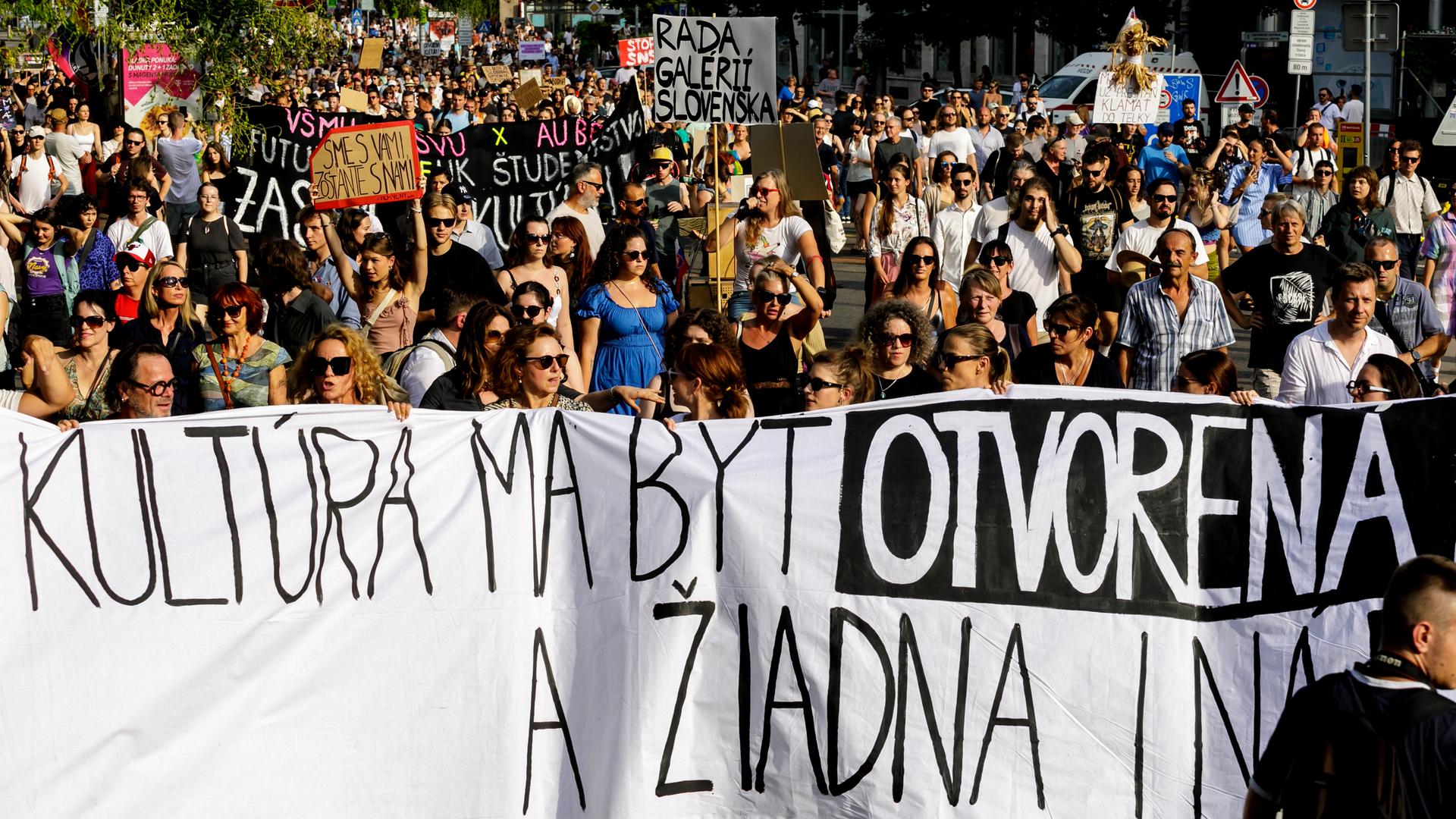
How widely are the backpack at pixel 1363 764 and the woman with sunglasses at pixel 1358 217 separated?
7968 mm

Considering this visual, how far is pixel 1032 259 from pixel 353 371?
4.51 meters

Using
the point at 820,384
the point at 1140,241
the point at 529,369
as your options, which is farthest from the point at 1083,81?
the point at 529,369

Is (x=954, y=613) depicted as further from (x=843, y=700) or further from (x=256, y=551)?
(x=256, y=551)

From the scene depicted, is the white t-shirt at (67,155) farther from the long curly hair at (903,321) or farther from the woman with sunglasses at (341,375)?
the long curly hair at (903,321)

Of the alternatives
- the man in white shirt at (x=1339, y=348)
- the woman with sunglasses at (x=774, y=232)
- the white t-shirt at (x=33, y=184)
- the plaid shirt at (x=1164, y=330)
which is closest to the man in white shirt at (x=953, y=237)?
the woman with sunglasses at (x=774, y=232)

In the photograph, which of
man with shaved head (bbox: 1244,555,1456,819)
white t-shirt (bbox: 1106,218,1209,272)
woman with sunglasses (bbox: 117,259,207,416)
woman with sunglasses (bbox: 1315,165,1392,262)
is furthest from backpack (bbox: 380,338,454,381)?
woman with sunglasses (bbox: 1315,165,1392,262)

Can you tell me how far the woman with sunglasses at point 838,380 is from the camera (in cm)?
593

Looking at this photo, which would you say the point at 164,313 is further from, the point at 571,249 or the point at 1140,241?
the point at 1140,241

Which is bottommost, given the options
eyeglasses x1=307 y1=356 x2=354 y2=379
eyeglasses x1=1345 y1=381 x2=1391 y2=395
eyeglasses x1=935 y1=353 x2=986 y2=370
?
eyeglasses x1=1345 y1=381 x2=1391 y2=395

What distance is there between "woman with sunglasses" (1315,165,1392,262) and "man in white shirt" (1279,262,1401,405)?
14.2ft

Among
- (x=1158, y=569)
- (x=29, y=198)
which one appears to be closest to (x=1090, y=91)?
(x=29, y=198)

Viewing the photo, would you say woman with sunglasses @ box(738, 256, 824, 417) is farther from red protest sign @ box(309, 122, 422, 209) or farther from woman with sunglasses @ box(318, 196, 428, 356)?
red protest sign @ box(309, 122, 422, 209)

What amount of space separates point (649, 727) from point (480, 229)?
6140mm

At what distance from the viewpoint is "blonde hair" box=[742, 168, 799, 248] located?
9852 mm
